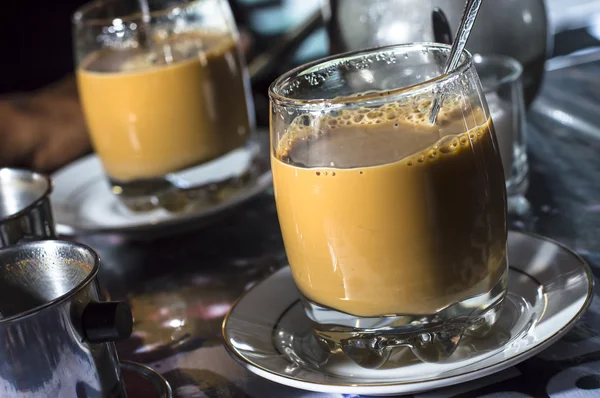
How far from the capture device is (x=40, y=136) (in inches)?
52.9

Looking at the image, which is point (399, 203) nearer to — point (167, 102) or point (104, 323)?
point (104, 323)

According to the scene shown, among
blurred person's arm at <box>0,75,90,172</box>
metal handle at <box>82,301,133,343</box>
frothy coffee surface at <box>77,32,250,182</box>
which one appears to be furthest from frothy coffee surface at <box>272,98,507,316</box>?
blurred person's arm at <box>0,75,90,172</box>

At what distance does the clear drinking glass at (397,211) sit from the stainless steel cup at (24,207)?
242 mm

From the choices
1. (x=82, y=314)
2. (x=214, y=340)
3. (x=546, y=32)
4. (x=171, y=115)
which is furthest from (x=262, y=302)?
(x=546, y=32)

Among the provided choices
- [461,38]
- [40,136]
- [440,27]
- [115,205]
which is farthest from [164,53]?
[40,136]

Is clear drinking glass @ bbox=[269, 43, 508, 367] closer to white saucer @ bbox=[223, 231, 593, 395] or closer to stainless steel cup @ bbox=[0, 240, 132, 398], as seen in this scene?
white saucer @ bbox=[223, 231, 593, 395]

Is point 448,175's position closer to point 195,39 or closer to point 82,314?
point 82,314

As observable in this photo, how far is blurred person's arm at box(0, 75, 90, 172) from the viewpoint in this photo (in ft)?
4.30

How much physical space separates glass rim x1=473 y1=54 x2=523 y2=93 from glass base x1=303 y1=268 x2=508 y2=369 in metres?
0.25

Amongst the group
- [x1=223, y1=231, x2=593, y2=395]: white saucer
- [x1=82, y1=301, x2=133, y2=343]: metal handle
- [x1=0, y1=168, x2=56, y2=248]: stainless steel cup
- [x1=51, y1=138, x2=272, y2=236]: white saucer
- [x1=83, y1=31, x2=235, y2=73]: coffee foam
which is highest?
[x1=83, y1=31, x2=235, y2=73]: coffee foam

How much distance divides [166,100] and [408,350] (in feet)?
1.47

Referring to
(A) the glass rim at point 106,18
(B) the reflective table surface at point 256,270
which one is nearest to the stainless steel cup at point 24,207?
(B) the reflective table surface at point 256,270

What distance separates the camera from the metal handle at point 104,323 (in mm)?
494

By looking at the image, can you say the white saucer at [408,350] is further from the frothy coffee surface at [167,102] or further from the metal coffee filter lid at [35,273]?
the frothy coffee surface at [167,102]
